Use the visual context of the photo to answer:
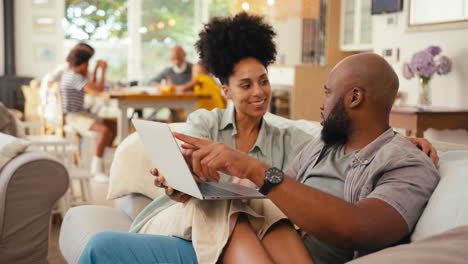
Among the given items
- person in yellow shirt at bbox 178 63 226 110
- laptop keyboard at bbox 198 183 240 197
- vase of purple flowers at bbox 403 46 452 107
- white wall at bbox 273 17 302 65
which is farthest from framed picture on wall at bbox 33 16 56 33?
laptop keyboard at bbox 198 183 240 197

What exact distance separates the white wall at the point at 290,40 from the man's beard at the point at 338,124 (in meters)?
5.99

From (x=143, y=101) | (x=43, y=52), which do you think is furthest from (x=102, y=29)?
(x=143, y=101)

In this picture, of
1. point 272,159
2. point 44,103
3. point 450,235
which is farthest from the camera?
point 44,103

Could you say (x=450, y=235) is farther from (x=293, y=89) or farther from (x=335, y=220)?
(x=293, y=89)

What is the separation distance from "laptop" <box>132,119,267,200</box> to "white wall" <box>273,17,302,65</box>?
607 centimetres

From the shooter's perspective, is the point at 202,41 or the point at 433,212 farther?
the point at 202,41

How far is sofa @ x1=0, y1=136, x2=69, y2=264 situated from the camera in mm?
2598

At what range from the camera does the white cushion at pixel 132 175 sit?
232 cm

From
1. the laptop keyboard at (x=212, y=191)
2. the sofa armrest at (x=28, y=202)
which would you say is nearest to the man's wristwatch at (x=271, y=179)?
the laptop keyboard at (x=212, y=191)

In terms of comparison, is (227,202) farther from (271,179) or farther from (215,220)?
(271,179)

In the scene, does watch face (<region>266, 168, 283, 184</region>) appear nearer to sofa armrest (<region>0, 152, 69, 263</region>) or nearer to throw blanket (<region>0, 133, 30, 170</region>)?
sofa armrest (<region>0, 152, 69, 263</region>)

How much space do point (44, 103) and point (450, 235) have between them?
5.00 metres

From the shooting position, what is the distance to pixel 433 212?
4.27 ft

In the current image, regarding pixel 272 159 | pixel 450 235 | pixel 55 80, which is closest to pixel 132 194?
pixel 272 159
